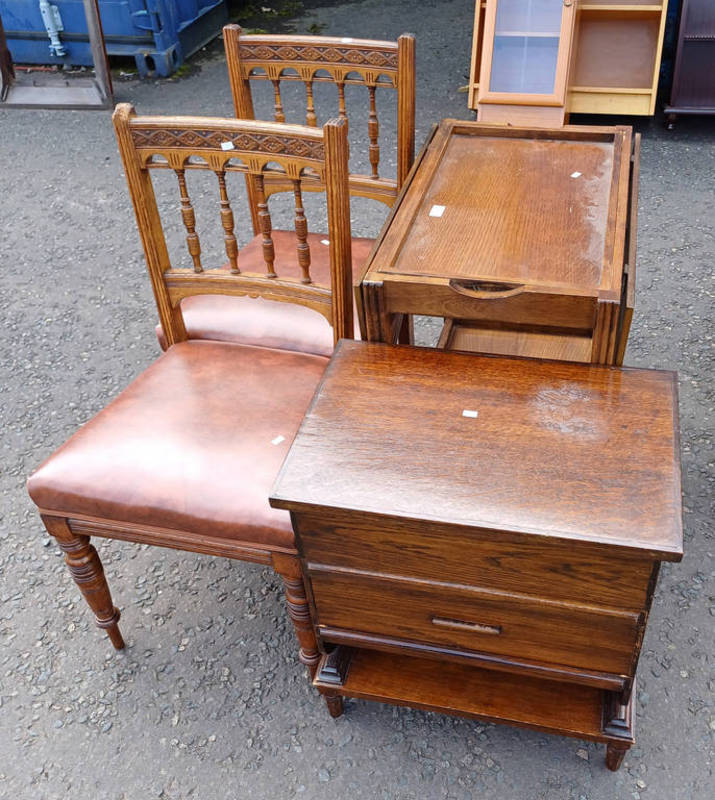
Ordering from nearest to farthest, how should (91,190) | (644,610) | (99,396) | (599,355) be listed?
(644,610) → (599,355) → (99,396) → (91,190)

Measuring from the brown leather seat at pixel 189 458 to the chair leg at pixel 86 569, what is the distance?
6 centimetres

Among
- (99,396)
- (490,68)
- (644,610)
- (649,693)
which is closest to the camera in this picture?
(644,610)

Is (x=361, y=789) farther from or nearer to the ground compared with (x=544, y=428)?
nearer to the ground

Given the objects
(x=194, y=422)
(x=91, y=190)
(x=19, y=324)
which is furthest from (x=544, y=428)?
(x=91, y=190)

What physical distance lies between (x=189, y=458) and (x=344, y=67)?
Result: 1.12 metres

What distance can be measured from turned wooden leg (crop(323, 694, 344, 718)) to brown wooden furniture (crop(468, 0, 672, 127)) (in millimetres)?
2807

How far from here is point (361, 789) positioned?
153 cm

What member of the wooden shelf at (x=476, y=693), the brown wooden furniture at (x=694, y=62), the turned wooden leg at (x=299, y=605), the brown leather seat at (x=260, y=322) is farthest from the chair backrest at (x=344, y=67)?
the brown wooden furniture at (x=694, y=62)

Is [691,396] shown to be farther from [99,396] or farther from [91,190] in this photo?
[91,190]

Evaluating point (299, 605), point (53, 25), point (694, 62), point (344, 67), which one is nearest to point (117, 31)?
point (53, 25)

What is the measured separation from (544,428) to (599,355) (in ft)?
0.71

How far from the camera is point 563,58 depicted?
11.5 ft

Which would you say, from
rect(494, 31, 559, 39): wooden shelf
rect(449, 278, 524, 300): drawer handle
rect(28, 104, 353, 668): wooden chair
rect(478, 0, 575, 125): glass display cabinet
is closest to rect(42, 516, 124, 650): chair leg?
rect(28, 104, 353, 668): wooden chair

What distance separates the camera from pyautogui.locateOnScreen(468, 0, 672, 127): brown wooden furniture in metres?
3.55
